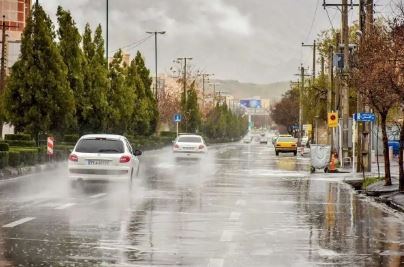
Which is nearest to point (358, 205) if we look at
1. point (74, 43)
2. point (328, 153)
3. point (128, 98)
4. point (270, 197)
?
point (270, 197)

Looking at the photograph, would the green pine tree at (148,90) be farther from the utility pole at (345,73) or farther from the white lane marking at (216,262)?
the white lane marking at (216,262)

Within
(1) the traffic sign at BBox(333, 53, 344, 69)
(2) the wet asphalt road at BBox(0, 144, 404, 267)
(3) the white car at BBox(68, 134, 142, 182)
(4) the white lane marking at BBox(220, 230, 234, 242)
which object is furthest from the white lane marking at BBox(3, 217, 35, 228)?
(1) the traffic sign at BBox(333, 53, 344, 69)

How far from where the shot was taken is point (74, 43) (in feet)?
182

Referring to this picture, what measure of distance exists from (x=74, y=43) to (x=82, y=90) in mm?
3087

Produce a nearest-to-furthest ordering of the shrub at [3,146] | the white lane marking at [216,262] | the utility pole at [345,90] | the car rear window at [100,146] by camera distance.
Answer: the white lane marking at [216,262]
the car rear window at [100,146]
the shrub at [3,146]
the utility pole at [345,90]

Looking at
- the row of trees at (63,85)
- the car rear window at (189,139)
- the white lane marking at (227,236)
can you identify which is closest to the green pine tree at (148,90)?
the row of trees at (63,85)

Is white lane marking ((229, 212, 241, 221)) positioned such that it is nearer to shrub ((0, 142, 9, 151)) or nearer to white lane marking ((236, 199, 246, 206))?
white lane marking ((236, 199, 246, 206))

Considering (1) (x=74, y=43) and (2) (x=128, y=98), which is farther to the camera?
(2) (x=128, y=98)

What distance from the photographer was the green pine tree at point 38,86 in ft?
158

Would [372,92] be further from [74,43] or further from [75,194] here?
[74,43]

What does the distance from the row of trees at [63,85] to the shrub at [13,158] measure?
11.5 meters

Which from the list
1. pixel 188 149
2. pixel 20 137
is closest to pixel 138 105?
pixel 188 149

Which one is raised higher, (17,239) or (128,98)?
(128,98)

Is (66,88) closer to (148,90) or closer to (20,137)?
(20,137)
